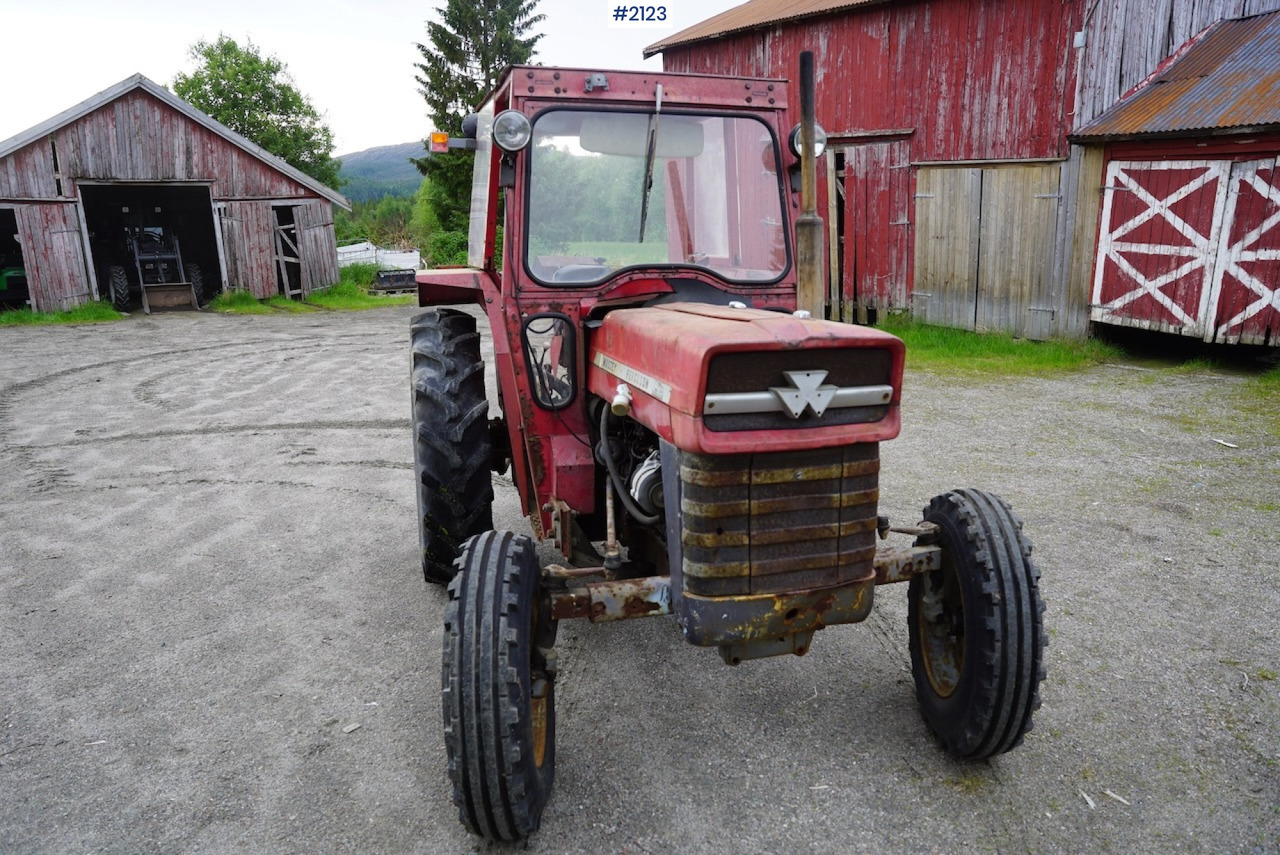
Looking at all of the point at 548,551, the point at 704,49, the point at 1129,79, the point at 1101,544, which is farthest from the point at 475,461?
the point at 704,49

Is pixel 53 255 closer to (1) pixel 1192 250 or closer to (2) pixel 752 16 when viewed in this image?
(2) pixel 752 16

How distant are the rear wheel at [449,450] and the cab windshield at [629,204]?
0.82 meters

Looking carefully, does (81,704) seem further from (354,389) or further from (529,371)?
(354,389)

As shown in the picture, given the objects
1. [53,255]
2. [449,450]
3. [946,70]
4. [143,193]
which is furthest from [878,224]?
[143,193]

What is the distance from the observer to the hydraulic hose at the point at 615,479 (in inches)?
119

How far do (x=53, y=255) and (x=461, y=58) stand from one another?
1498 cm

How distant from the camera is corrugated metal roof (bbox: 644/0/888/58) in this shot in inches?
512

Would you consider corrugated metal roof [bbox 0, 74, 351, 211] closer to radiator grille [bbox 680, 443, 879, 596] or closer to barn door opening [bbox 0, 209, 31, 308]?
barn door opening [bbox 0, 209, 31, 308]

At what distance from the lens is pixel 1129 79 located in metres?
10.6

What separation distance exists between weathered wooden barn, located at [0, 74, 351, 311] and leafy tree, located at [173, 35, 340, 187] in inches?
825

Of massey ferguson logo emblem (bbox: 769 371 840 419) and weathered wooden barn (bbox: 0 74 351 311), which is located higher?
weathered wooden barn (bbox: 0 74 351 311)

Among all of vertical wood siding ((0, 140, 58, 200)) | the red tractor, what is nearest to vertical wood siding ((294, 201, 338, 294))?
vertical wood siding ((0, 140, 58, 200))

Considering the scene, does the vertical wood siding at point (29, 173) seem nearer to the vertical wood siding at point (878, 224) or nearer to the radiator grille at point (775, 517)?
the vertical wood siding at point (878, 224)

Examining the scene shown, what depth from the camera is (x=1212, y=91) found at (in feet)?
31.6
